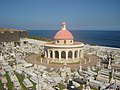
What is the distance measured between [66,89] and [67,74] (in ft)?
24.4

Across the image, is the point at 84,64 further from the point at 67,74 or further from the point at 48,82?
the point at 48,82

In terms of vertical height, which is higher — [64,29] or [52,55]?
[64,29]

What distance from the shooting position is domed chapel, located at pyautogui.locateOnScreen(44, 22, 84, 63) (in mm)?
41625

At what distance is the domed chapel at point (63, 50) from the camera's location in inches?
1639

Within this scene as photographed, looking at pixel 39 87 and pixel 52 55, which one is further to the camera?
pixel 52 55

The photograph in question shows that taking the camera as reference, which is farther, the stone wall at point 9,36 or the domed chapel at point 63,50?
the stone wall at point 9,36

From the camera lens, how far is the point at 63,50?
4169 centimetres

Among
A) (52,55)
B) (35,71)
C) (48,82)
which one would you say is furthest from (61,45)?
(48,82)

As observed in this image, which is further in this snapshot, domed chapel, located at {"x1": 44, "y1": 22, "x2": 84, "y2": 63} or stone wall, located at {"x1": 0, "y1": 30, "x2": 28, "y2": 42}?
stone wall, located at {"x1": 0, "y1": 30, "x2": 28, "y2": 42}

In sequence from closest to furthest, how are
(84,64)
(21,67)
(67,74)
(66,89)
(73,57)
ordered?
(66,89) < (67,74) < (21,67) < (84,64) < (73,57)

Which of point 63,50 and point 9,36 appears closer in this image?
point 63,50

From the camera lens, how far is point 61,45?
137 feet

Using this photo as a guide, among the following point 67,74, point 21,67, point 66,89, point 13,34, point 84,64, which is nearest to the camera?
point 66,89

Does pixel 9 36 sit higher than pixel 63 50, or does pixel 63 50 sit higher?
pixel 9 36
